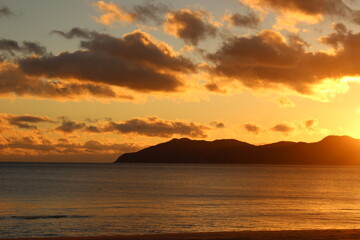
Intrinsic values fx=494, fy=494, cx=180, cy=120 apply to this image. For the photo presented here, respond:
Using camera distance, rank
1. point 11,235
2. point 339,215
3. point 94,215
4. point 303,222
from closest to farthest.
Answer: point 11,235 → point 303,222 → point 94,215 → point 339,215

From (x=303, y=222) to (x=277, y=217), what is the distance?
459 centimetres

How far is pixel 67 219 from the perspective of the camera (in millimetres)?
48344

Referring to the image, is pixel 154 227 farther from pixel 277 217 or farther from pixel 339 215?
pixel 339 215

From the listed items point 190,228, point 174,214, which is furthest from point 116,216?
point 190,228

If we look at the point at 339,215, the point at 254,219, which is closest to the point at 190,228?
the point at 254,219

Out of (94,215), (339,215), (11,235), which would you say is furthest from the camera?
(339,215)

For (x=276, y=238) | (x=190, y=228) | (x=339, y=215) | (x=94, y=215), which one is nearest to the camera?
(x=276, y=238)

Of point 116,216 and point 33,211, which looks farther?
point 33,211

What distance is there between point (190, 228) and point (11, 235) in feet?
48.2

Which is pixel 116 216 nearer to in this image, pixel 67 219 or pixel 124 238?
pixel 67 219

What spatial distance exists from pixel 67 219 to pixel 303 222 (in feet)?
75.6

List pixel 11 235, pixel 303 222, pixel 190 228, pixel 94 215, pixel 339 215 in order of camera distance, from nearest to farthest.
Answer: pixel 11 235
pixel 190 228
pixel 303 222
pixel 94 215
pixel 339 215

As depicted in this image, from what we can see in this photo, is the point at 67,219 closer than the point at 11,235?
No

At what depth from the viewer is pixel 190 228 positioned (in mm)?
42875
